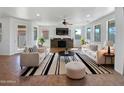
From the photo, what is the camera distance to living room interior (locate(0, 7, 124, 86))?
15.0ft

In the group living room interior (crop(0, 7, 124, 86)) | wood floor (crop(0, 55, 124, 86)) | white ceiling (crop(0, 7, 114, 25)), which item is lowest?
wood floor (crop(0, 55, 124, 86))

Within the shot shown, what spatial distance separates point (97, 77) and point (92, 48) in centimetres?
434

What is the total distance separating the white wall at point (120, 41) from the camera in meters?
4.96

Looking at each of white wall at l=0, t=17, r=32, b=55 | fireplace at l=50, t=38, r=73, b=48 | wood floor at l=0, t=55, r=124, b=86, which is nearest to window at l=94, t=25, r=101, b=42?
fireplace at l=50, t=38, r=73, b=48

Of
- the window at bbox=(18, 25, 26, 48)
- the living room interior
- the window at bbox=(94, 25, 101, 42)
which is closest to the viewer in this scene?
the living room interior

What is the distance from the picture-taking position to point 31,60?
6.00 m

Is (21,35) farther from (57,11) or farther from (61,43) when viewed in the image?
(61,43)

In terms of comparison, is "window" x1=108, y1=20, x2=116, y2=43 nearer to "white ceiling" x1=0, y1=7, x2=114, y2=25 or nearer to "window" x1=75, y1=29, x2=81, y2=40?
"white ceiling" x1=0, y1=7, x2=114, y2=25

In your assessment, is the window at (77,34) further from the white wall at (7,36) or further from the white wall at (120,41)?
the white wall at (120,41)

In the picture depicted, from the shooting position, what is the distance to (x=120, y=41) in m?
5.12
